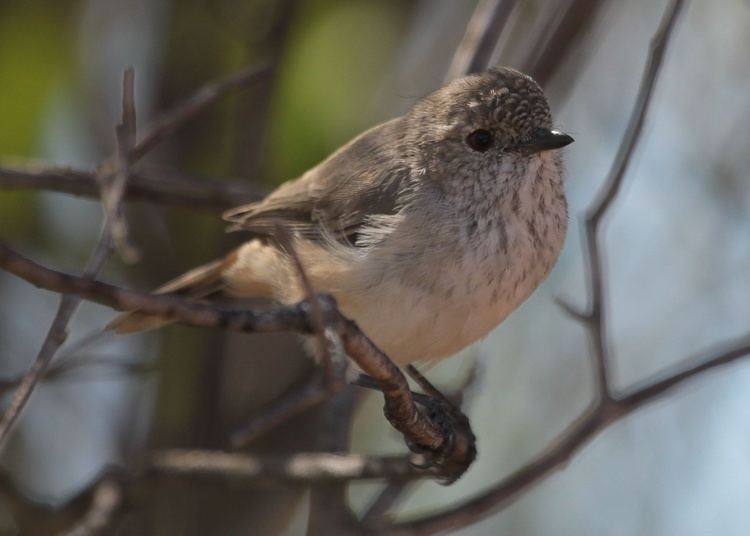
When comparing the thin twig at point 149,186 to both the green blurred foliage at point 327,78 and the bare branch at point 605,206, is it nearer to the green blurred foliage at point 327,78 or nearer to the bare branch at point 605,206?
the green blurred foliage at point 327,78

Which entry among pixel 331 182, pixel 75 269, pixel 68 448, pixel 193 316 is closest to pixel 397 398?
pixel 193 316

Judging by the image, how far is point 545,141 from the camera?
3.53 meters

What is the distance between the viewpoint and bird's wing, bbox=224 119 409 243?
367 centimetres

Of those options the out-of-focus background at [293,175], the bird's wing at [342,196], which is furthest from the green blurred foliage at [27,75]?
the bird's wing at [342,196]

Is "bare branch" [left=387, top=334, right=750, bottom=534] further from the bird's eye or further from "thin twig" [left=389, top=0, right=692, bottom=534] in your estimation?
the bird's eye

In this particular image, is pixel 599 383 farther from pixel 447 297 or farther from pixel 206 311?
pixel 206 311

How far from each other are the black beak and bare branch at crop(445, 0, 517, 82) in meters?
0.80

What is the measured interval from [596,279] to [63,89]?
7.77 ft

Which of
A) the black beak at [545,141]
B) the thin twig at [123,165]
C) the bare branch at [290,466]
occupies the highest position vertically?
the black beak at [545,141]

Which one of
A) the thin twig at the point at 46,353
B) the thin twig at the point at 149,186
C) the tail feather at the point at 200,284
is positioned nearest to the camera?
the thin twig at the point at 46,353

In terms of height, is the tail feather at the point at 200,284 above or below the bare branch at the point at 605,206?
below

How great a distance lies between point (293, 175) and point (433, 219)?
3.85 ft

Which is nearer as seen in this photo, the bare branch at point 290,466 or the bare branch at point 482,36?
the bare branch at point 290,466

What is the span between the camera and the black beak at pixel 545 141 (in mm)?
3480
